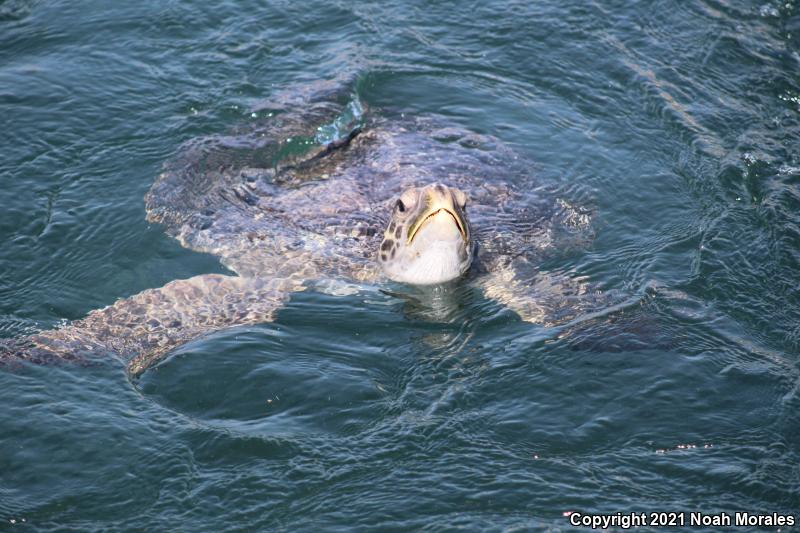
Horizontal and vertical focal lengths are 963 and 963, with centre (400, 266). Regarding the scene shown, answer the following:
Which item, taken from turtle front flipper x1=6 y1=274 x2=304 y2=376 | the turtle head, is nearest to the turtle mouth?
the turtle head

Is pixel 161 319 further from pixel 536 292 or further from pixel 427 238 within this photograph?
pixel 536 292

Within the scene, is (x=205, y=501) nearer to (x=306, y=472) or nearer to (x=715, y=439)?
(x=306, y=472)

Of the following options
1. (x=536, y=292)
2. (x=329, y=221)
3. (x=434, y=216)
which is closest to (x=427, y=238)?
(x=434, y=216)

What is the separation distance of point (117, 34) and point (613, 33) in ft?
18.6

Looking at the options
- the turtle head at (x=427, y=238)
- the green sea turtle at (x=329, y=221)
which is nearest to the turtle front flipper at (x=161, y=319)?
the green sea turtle at (x=329, y=221)

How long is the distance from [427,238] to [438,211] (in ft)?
0.93

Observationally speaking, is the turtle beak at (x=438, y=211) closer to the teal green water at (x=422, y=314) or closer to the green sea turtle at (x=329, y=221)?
the green sea turtle at (x=329, y=221)

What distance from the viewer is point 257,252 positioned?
801 cm

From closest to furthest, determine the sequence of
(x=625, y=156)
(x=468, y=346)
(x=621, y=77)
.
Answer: (x=468, y=346)
(x=625, y=156)
(x=621, y=77)

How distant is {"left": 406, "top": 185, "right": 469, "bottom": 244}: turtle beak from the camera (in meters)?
7.04

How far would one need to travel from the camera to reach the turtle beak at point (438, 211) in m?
7.04

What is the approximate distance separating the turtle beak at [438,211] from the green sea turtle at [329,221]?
0.03 ft

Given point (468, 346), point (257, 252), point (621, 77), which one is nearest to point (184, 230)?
point (257, 252)

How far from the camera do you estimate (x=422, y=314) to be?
24.2 ft
